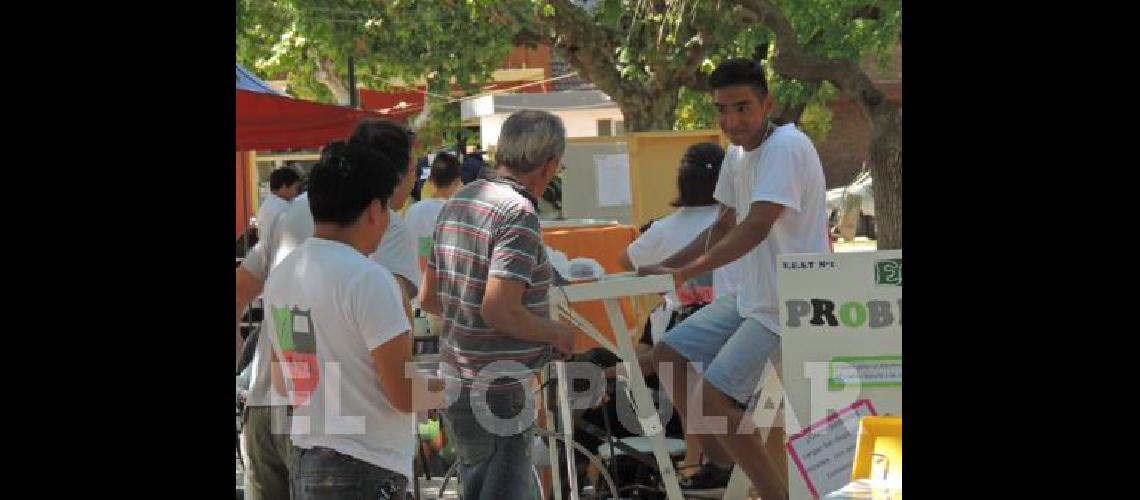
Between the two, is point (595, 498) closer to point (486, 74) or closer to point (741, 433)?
point (741, 433)

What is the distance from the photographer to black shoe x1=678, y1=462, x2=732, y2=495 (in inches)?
272

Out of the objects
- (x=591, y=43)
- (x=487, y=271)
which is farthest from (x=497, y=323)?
(x=591, y=43)

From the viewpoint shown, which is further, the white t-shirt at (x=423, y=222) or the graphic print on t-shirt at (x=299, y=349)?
the white t-shirt at (x=423, y=222)

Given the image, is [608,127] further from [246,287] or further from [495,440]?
[495,440]

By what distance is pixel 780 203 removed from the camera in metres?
5.66

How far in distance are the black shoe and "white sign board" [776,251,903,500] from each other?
153 centimetres

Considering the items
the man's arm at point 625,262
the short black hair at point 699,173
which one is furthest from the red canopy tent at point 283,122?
the short black hair at point 699,173

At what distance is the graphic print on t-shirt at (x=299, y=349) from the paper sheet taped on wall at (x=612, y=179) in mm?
8839

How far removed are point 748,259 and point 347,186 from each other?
7.22 ft

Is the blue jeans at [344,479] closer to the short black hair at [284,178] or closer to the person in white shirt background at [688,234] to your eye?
the person in white shirt background at [688,234]

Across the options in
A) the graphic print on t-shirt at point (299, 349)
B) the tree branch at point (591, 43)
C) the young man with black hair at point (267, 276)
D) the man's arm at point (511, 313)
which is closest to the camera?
the graphic print on t-shirt at point (299, 349)

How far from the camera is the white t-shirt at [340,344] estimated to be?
393 cm

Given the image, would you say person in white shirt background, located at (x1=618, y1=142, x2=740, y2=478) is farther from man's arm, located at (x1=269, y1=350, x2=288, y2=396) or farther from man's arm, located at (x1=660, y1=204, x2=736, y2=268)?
man's arm, located at (x1=269, y1=350, x2=288, y2=396)
